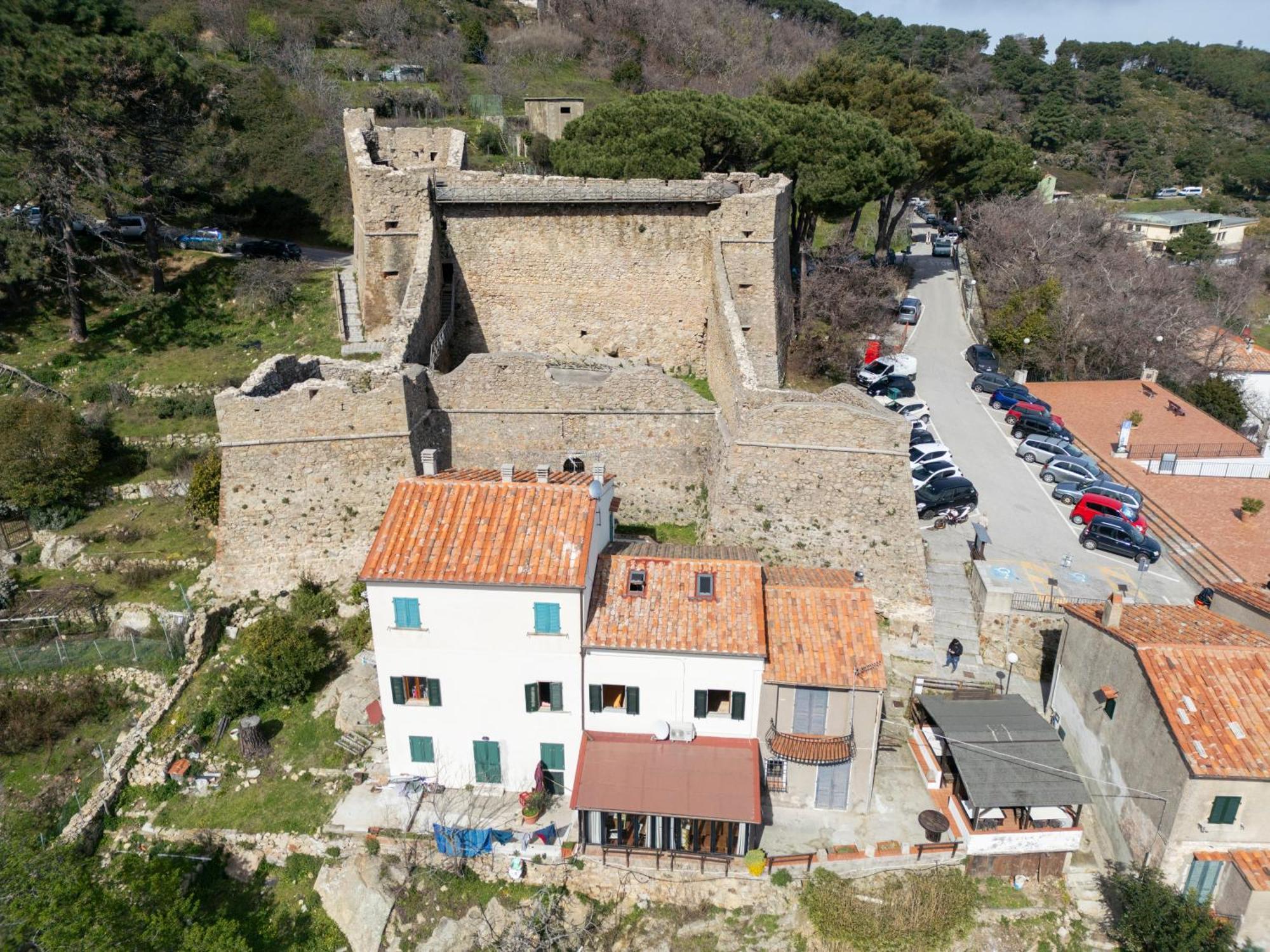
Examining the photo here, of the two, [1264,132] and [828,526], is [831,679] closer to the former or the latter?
[828,526]

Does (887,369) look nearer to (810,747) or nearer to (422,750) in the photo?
(810,747)

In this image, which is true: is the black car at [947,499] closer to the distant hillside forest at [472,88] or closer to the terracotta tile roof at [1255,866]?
the terracotta tile roof at [1255,866]

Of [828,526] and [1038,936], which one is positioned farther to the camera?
[828,526]

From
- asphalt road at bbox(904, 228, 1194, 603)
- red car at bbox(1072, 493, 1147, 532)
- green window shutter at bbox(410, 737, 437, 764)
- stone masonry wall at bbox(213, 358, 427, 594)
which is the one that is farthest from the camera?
red car at bbox(1072, 493, 1147, 532)

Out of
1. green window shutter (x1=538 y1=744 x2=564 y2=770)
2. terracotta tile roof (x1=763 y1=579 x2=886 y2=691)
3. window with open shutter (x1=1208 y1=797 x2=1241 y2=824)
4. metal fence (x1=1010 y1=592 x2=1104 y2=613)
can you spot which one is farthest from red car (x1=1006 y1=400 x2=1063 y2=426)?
green window shutter (x1=538 y1=744 x2=564 y2=770)

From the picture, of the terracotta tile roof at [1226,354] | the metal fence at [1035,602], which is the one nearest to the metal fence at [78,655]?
the metal fence at [1035,602]

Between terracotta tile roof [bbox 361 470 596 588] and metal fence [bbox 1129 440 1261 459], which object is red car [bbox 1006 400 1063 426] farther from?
terracotta tile roof [bbox 361 470 596 588]

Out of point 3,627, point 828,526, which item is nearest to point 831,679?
point 828,526

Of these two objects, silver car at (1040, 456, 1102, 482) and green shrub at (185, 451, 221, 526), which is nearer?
green shrub at (185, 451, 221, 526)

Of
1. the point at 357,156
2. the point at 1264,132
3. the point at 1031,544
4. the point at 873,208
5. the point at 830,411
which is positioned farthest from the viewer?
the point at 1264,132
